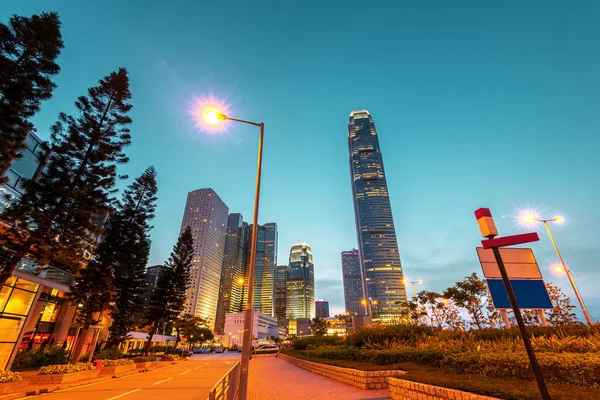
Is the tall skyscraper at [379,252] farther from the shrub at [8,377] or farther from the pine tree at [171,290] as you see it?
the shrub at [8,377]

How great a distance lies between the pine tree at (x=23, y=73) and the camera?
11.5 meters

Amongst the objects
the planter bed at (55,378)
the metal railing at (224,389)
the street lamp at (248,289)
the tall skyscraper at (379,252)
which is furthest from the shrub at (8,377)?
the tall skyscraper at (379,252)

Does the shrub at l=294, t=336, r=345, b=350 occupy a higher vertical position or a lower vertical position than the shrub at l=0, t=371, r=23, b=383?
higher

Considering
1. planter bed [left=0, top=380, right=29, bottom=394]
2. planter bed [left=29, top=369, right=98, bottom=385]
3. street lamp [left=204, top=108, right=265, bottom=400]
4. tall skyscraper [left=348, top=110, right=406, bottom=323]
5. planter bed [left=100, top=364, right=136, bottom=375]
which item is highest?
tall skyscraper [left=348, top=110, right=406, bottom=323]

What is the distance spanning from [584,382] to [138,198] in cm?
3109

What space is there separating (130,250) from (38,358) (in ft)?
39.8

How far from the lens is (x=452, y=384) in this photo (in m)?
6.06

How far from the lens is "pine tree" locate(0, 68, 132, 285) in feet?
42.3

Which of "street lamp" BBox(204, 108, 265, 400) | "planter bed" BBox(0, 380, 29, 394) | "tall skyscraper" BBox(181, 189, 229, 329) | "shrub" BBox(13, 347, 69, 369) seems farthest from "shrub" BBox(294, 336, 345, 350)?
"tall skyscraper" BBox(181, 189, 229, 329)

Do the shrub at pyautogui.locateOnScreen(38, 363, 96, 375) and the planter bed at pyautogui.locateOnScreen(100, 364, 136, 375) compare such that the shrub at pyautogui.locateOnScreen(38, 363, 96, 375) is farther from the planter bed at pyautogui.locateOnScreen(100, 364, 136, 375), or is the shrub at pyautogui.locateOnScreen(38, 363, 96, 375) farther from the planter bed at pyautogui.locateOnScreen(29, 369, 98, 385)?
the planter bed at pyautogui.locateOnScreen(100, 364, 136, 375)

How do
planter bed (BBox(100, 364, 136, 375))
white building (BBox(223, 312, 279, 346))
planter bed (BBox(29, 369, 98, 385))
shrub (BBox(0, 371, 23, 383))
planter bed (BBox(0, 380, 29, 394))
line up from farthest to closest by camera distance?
1. white building (BBox(223, 312, 279, 346))
2. planter bed (BBox(100, 364, 136, 375))
3. planter bed (BBox(29, 369, 98, 385))
4. shrub (BBox(0, 371, 23, 383))
5. planter bed (BBox(0, 380, 29, 394))

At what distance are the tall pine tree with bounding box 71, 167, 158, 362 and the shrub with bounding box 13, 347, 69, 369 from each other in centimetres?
232

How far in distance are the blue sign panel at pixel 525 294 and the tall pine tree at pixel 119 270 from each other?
23678 mm

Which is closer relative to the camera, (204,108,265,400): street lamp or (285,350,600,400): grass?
(285,350,600,400): grass
